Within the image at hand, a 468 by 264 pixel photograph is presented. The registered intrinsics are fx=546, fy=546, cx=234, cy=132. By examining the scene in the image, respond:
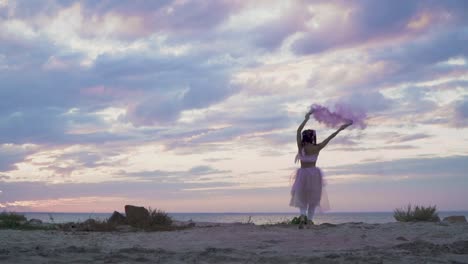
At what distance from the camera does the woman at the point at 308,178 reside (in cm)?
1296

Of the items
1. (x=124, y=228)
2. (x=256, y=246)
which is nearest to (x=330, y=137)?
(x=256, y=246)

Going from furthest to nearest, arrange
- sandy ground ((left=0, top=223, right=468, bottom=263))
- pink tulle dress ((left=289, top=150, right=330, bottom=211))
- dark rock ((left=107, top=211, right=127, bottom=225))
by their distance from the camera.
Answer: dark rock ((left=107, top=211, right=127, bottom=225)), pink tulle dress ((left=289, top=150, right=330, bottom=211)), sandy ground ((left=0, top=223, right=468, bottom=263))

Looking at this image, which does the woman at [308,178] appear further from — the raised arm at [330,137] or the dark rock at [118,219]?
the dark rock at [118,219]

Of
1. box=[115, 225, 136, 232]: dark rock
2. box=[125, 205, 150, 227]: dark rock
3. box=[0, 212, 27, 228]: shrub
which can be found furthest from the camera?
box=[125, 205, 150, 227]: dark rock

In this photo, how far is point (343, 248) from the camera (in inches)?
341

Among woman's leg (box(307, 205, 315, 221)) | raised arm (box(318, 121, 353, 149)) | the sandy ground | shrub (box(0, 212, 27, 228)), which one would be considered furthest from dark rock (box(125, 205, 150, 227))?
raised arm (box(318, 121, 353, 149))

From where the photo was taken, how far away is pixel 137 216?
14742 mm

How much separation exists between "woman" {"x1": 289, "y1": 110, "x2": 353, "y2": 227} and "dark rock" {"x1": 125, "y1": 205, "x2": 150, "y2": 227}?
4.01m

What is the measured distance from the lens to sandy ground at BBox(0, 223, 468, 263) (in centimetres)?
745

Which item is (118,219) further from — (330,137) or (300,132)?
(330,137)

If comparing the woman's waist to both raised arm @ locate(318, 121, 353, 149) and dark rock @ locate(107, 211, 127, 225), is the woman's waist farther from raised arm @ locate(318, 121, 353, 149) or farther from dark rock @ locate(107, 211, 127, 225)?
dark rock @ locate(107, 211, 127, 225)

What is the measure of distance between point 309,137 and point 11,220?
8146 mm

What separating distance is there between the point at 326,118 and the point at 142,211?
5.54 meters

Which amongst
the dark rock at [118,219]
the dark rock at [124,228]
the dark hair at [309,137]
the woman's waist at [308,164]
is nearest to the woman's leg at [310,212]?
the woman's waist at [308,164]
